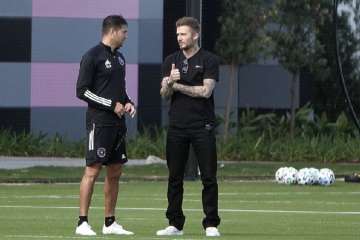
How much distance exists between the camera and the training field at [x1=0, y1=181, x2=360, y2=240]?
44.3 ft

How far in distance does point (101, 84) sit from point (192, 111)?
94cm

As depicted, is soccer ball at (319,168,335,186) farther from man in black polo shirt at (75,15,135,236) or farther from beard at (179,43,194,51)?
beard at (179,43,194,51)

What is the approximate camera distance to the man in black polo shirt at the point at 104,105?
12.9m

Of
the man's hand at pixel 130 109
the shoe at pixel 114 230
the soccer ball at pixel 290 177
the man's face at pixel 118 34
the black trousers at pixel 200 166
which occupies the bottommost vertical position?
the soccer ball at pixel 290 177

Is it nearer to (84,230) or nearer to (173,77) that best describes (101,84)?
(173,77)

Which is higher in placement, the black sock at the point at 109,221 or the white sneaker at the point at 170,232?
the black sock at the point at 109,221

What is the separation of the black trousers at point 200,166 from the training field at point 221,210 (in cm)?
26

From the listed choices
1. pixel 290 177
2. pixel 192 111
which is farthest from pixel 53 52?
pixel 192 111

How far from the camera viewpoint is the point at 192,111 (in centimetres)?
1287

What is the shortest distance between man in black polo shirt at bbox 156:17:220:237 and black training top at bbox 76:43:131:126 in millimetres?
476

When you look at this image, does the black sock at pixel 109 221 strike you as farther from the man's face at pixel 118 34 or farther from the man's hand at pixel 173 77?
the man's face at pixel 118 34

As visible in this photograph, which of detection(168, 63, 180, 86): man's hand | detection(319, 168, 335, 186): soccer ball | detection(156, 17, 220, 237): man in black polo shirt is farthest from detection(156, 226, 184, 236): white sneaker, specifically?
detection(319, 168, 335, 186): soccer ball

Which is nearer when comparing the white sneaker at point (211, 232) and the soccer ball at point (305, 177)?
the white sneaker at point (211, 232)

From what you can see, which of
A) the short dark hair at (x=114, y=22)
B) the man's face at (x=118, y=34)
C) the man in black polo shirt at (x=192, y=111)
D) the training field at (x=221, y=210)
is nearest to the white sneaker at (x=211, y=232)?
the man in black polo shirt at (x=192, y=111)
